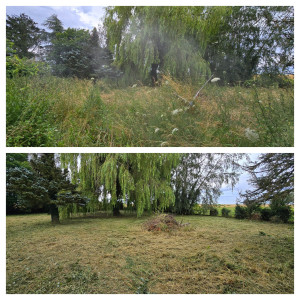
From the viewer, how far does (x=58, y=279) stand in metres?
2.01

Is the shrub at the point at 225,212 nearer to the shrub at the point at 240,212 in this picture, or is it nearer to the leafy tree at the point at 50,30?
the shrub at the point at 240,212

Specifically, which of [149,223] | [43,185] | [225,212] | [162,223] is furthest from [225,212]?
[43,185]

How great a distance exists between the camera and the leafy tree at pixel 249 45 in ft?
13.0

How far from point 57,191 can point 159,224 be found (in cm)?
150

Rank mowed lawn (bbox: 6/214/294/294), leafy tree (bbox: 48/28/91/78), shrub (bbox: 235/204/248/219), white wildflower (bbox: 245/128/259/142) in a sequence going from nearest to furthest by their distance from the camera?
1. mowed lawn (bbox: 6/214/294/294)
2. white wildflower (bbox: 245/128/259/142)
3. shrub (bbox: 235/204/248/219)
4. leafy tree (bbox: 48/28/91/78)

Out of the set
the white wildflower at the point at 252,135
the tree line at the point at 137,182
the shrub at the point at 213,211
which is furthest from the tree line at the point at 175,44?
the shrub at the point at 213,211

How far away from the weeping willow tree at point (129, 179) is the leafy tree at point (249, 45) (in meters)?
2.93

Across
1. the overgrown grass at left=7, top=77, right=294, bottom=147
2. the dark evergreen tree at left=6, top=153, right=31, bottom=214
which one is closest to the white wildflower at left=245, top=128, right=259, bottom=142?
the overgrown grass at left=7, top=77, right=294, bottom=147

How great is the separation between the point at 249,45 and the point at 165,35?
6.66ft

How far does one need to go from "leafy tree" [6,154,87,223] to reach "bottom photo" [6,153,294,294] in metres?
0.01

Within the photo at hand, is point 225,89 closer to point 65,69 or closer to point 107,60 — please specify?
point 107,60

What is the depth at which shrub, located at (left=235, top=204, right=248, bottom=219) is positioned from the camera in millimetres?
2590

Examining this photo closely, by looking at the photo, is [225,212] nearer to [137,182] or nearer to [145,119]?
[137,182]

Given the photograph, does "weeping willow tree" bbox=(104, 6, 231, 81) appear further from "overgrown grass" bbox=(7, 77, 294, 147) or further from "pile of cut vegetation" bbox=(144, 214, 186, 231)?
"pile of cut vegetation" bbox=(144, 214, 186, 231)
